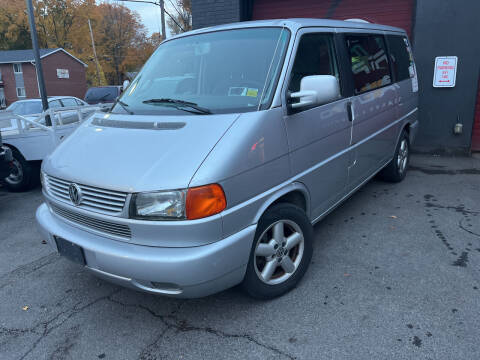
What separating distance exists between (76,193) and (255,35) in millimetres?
1885

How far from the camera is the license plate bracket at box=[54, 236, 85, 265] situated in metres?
2.55

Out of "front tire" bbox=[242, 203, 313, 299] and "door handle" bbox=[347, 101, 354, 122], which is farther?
"door handle" bbox=[347, 101, 354, 122]

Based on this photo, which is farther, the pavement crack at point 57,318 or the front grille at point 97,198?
the pavement crack at point 57,318

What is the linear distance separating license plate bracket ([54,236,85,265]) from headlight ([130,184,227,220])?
58cm

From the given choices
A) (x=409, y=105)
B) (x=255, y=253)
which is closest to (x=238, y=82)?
(x=255, y=253)

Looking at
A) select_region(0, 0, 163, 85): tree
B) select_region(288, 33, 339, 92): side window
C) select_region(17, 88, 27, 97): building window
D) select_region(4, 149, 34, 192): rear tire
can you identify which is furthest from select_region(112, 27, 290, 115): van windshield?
select_region(17, 88, 27, 97): building window

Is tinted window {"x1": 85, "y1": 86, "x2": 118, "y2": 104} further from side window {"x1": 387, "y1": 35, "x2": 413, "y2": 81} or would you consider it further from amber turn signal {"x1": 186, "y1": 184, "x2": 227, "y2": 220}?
amber turn signal {"x1": 186, "y1": 184, "x2": 227, "y2": 220}

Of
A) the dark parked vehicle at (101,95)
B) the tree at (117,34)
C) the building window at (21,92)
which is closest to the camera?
the dark parked vehicle at (101,95)

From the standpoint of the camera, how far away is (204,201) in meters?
2.23

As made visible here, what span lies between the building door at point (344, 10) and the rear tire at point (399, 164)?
3003 mm

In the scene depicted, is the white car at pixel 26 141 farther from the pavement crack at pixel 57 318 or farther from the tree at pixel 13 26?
the tree at pixel 13 26

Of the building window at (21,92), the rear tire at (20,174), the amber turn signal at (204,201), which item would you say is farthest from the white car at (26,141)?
the building window at (21,92)

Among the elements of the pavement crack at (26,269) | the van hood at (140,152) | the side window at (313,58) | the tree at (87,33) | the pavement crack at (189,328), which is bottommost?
the pavement crack at (26,269)

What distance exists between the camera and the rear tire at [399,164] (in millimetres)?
5387
